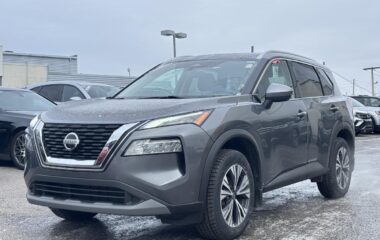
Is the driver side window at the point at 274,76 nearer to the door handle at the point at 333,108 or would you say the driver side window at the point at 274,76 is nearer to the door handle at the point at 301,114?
the door handle at the point at 301,114

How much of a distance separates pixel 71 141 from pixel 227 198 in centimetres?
139

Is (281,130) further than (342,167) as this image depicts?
No

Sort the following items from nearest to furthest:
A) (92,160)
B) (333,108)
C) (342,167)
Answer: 1. (92,160)
2. (333,108)
3. (342,167)

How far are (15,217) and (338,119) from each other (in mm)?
3935

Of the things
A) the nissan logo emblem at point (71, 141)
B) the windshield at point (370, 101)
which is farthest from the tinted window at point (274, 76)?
the windshield at point (370, 101)

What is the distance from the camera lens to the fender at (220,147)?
4.25m

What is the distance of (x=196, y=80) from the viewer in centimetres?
543

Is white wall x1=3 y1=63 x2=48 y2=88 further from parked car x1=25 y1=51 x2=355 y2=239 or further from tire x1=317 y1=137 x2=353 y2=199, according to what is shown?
parked car x1=25 y1=51 x2=355 y2=239

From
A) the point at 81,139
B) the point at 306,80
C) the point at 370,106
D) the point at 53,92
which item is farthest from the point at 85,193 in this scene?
the point at 370,106

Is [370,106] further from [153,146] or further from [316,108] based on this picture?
[153,146]

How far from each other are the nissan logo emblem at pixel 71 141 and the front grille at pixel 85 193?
30 centimetres

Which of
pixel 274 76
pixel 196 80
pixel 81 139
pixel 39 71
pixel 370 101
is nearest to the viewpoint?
pixel 81 139

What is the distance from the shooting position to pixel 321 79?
22.4 ft

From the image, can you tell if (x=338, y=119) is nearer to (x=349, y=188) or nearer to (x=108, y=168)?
(x=349, y=188)
